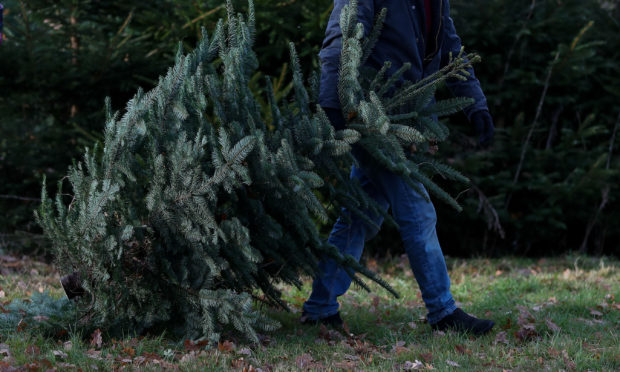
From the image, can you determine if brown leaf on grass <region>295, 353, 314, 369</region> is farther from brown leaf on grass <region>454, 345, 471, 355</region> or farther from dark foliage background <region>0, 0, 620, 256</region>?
dark foliage background <region>0, 0, 620, 256</region>

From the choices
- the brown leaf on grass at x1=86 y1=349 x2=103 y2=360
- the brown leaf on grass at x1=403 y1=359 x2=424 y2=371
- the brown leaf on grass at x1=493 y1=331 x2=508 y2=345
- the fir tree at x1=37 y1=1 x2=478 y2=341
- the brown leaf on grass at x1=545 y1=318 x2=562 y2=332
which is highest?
the fir tree at x1=37 y1=1 x2=478 y2=341

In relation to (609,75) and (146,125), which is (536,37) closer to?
(609,75)

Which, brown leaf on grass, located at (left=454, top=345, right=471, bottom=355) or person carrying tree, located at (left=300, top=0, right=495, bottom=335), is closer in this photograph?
brown leaf on grass, located at (left=454, top=345, right=471, bottom=355)

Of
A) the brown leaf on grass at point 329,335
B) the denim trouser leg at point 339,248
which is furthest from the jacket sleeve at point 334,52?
the brown leaf on grass at point 329,335

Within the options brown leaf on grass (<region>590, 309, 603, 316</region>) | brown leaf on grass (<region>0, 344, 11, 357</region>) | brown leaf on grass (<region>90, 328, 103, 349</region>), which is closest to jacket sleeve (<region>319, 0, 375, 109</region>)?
brown leaf on grass (<region>90, 328, 103, 349</region>)

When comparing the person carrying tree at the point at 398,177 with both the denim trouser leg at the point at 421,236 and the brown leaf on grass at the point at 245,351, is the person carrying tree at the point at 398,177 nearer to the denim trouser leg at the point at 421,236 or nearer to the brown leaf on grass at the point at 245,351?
the denim trouser leg at the point at 421,236

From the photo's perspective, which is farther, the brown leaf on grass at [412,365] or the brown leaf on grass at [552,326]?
the brown leaf on grass at [552,326]

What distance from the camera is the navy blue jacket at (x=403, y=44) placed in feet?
11.0

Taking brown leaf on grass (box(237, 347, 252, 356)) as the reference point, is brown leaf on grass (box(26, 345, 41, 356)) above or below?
above

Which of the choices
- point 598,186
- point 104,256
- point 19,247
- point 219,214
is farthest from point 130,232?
point 598,186

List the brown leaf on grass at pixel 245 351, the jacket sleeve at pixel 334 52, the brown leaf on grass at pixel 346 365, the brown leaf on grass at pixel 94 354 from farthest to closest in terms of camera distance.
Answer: the jacket sleeve at pixel 334 52 → the brown leaf on grass at pixel 245 351 → the brown leaf on grass at pixel 346 365 → the brown leaf on grass at pixel 94 354

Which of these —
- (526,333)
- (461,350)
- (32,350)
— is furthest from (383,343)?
(32,350)

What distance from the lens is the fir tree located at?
2.89 m

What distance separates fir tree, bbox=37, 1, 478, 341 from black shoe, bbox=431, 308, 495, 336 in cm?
63
